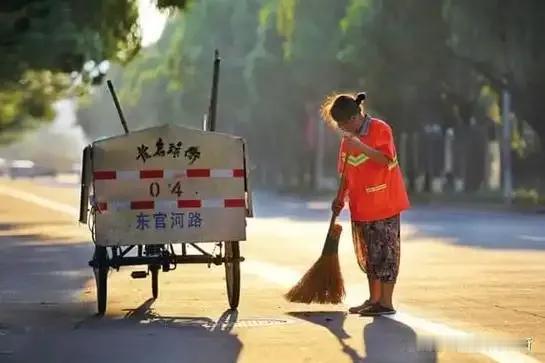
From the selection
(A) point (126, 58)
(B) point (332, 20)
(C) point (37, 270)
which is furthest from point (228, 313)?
(B) point (332, 20)

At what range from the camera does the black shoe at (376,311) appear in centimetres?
1103

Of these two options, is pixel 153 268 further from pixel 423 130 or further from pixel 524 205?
pixel 423 130

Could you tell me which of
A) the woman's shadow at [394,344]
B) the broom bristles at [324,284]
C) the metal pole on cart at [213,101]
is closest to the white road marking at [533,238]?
the metal pole on cart at [213,101]

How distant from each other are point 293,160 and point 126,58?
3933cm

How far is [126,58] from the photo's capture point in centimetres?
3462

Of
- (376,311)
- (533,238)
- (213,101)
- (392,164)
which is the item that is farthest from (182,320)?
(533,238)

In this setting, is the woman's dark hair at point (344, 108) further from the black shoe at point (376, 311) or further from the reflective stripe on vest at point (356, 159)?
the black shoe at point (376, 311)

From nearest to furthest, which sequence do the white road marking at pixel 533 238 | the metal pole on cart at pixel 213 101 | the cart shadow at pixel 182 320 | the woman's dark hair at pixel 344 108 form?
the cart shadow at pixel 182 320
the woman's dark hair at pixel 344 108
the metal pole on cart at pixel 213 101
the white road marking at pixel 533 238

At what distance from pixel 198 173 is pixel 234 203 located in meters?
0.39

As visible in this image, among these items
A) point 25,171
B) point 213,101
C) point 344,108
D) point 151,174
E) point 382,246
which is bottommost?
point 382,246

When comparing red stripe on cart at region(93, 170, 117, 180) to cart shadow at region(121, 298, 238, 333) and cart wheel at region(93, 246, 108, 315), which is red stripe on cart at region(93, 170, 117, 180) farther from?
cart shadow at region(121, 298, 238, 333)

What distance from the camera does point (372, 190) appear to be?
1103cm

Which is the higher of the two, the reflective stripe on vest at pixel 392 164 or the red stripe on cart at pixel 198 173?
the reflective stripe on vest at pixel 392 164

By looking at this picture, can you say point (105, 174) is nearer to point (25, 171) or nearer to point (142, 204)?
point (142, 204)
